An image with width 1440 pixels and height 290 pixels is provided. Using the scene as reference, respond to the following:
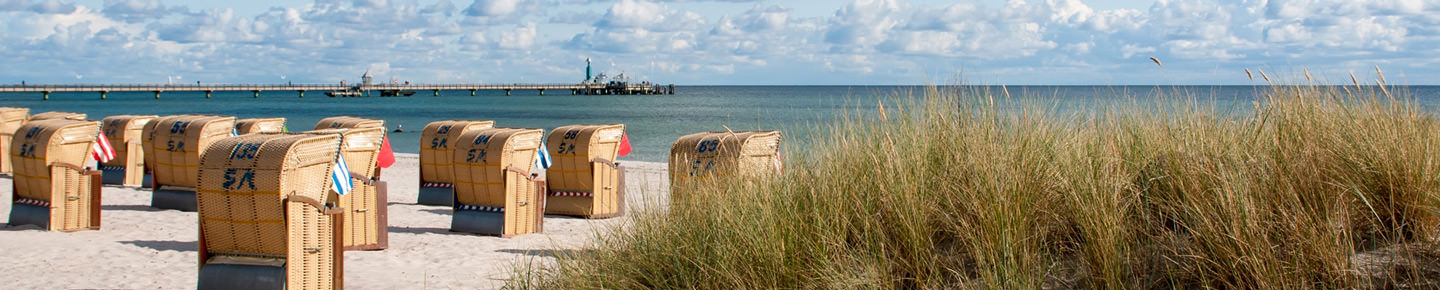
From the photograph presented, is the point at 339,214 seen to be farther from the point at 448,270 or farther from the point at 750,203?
the point at 750,203

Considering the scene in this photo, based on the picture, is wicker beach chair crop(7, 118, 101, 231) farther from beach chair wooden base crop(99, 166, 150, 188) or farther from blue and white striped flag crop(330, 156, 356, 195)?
beach chair wooden base crop(99, 166, 150, 188)

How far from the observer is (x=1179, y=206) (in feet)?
13.2

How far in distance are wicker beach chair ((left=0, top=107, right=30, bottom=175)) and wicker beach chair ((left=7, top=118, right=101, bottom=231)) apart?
24.5ft

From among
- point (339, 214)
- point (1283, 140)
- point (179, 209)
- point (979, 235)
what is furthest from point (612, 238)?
point (179, 209)

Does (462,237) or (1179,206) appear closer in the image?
(1179,206)

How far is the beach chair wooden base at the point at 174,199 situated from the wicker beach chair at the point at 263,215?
610 cm

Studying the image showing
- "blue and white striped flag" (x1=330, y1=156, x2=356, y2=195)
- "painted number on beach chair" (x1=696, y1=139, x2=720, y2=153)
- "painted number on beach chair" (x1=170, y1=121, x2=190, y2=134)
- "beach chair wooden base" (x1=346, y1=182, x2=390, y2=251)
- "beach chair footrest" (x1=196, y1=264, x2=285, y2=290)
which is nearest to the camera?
"beach chair footrest" (x1=196, y1=264, x2=285, y2=290)

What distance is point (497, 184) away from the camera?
953 centimetres

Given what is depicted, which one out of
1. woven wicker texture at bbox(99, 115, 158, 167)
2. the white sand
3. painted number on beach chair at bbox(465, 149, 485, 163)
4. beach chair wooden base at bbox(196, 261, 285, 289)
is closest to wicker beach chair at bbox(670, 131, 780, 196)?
the white sand

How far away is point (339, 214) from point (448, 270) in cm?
197

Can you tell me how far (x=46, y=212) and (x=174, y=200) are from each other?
2.00m

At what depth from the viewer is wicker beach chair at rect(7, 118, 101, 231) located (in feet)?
30.1

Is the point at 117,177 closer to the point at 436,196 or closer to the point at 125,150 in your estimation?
the point at 125,150

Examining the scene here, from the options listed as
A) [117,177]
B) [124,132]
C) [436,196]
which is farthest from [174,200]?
[117,177]
